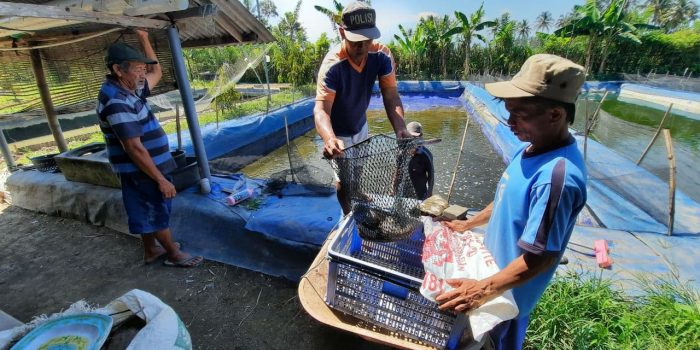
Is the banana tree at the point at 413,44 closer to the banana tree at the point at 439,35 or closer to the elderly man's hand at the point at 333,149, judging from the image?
the banana tree at the point at 439,35

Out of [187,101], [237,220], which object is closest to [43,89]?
[187,101]

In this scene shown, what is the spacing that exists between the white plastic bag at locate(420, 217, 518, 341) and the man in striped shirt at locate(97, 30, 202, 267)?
8.36 feet

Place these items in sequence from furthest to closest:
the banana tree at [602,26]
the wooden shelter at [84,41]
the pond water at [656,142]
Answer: the banana tree at [602,26], the pond water at [656,142], the wooden shelter at [84,41]

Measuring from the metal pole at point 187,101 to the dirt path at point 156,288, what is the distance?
112cm

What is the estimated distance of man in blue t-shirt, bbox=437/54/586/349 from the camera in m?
1.19

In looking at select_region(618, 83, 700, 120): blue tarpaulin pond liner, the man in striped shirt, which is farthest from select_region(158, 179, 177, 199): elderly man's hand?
select_region(618, 83, 700, 120): blue tarpaulin pond liner

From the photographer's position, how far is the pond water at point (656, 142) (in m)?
5.90

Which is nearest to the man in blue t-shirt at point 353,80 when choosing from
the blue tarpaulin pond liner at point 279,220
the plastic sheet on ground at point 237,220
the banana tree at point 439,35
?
the plastic sheet on ground at point 237,220

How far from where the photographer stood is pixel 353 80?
8.24 feet

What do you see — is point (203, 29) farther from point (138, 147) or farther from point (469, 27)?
point (469, 27)

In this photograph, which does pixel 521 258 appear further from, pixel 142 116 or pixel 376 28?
pixel 142 116

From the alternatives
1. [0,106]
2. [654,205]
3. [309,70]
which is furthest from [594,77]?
[0,106]

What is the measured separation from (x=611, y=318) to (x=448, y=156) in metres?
6.19

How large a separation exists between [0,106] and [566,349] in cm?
837
